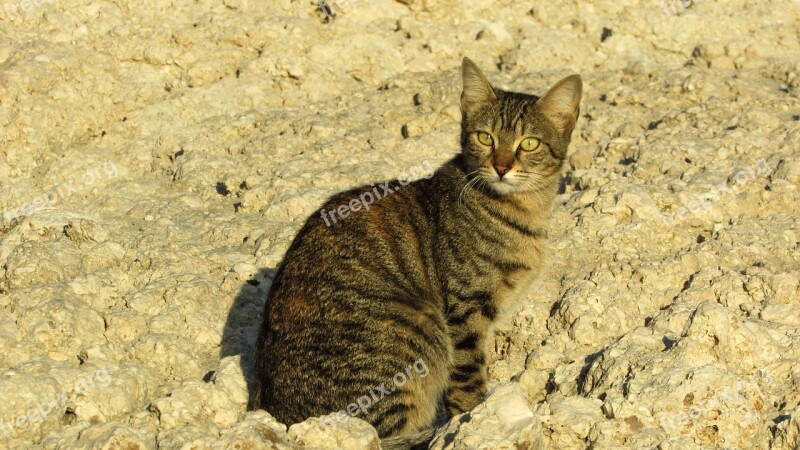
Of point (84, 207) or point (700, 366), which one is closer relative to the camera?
point (700, 366)

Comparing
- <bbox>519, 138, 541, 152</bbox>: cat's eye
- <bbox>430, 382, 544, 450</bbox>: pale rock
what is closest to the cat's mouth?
<bbox>519, 138, 541, 152</bbox>: cat's eye

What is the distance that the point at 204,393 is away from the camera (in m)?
4.62

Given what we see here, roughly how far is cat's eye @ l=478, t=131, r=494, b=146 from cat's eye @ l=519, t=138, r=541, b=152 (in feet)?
0.61

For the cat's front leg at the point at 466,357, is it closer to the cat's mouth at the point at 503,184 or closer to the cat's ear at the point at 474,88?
the cat's mouth at the point at 503,184

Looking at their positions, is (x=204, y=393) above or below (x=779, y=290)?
below

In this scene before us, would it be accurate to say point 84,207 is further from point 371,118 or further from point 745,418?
point 745,418

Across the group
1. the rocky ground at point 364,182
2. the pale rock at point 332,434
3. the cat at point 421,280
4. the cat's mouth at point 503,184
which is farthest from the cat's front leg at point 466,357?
the pale rock at point 332,434

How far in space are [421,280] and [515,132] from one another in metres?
1.07

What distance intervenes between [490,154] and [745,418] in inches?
81.1

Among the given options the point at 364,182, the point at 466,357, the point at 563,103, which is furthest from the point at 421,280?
the point at 364,182

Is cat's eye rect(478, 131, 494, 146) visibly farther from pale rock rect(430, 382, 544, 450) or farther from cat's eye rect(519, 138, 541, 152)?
pale rock rect(430, 382, 544, 450)

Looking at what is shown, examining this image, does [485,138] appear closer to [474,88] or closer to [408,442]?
[474,88]

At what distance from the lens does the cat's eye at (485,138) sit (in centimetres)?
532

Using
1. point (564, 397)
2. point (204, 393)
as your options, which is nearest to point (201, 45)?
point (204, 393)
